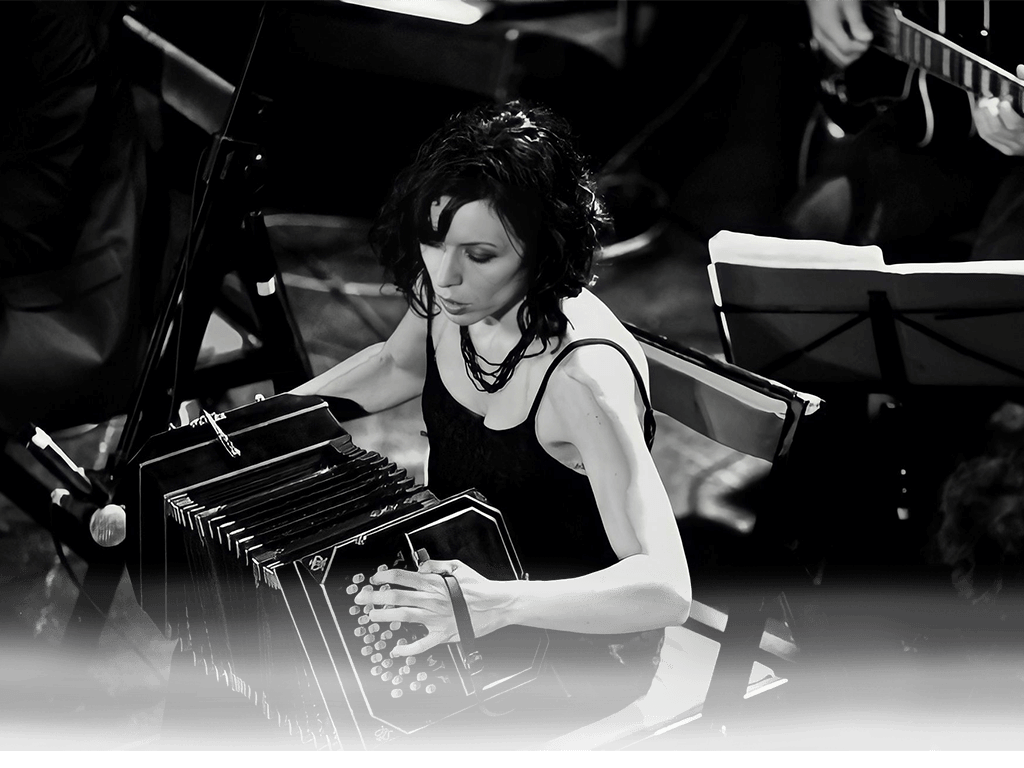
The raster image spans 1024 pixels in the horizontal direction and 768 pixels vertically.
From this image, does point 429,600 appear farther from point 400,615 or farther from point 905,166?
point 905,166

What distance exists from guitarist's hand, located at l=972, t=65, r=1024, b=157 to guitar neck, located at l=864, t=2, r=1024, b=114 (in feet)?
0.04

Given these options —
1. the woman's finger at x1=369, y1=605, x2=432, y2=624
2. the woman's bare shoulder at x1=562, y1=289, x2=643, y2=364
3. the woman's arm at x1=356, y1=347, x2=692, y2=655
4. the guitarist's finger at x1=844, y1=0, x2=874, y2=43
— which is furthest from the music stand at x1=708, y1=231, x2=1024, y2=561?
the woman's finger at x1=369, y1=605, x2=432, y2=624

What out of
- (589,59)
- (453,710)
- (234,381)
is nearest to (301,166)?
(234,381)

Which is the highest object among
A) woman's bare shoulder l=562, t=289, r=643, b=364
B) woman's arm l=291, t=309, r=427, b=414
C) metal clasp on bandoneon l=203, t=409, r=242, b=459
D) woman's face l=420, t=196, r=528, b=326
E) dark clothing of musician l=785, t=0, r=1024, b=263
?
dark clothing of musician l=785, t=0, r=1024, b=263

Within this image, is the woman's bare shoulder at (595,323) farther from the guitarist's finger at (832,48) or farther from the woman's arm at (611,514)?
the guitarist's finger at (832,48)

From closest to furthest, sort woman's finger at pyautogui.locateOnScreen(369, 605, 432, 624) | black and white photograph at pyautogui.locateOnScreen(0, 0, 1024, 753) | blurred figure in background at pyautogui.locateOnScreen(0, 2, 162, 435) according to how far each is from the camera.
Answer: woman's finger at pyautogui.locateOnScreen(369, 605, 432, 624), black and white photograph at pyautogui.locateOnScreen(0, 0, 1024, 753), blurred figure in background at pyautogui.locateOnScreen(0, 2, 162, 435)

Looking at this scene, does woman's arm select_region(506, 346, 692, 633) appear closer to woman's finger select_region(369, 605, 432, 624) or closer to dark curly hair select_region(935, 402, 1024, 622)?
woman's finger select_region(369, 605, 432, 624)

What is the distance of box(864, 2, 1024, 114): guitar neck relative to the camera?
1.79 metres

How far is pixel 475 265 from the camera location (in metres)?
1.73

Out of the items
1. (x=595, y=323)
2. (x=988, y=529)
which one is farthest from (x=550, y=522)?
(x=988, y=529)

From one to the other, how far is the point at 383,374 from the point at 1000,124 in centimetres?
123

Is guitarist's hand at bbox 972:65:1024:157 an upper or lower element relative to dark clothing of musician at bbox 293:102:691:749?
upper

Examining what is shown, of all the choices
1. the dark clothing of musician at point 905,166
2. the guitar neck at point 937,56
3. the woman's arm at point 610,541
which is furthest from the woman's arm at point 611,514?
the guitar neck at point 937,56

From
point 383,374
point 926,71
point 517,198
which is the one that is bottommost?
point 383,374
